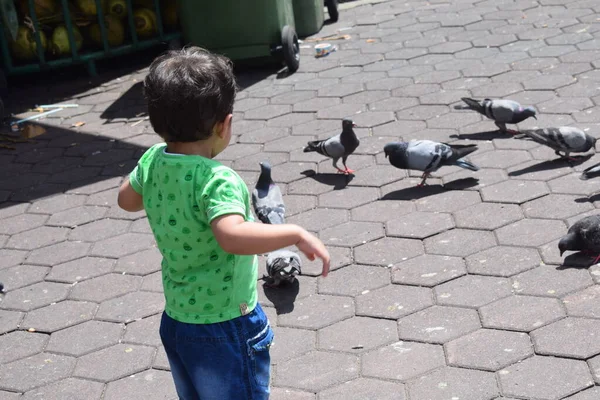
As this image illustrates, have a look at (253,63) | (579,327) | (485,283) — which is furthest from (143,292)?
(253,63)

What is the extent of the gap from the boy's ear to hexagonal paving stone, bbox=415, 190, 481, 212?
3025 mm

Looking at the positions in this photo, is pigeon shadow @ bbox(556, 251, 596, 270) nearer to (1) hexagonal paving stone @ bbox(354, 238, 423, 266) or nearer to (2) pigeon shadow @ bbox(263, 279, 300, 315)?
(1) hexagonal paving stone @ bbox(354, 238, 423, 266)

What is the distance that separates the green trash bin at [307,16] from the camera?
392 inches

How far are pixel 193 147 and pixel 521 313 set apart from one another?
7.13 feet

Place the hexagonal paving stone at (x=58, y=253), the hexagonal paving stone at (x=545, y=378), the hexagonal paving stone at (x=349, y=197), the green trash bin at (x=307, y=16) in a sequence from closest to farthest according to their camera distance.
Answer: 1. the hexagonal paving stone at (x=545, y=378)
2. the hexagonal paving stone at (x=58, y=253)
3. the hexagonal paving stone at (x=349, y=197)
4. the green trash bin at (x=307, y=16)

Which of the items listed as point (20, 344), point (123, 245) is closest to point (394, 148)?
point (123, 245)

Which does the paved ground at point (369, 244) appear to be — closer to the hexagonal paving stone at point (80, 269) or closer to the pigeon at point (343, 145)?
the hexagonal paving stone at point (80, 269)

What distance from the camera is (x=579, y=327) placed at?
12.9ft

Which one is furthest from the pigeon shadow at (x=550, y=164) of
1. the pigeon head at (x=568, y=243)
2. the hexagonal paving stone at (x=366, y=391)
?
the hexagonal paving stone at (x=366, y=391)

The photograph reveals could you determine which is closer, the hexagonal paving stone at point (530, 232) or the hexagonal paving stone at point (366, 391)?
the hexagonal paving stone at point (366, 391)

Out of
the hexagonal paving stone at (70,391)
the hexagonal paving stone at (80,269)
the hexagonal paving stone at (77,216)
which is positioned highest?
the hexagonal paving stone at (70,391)

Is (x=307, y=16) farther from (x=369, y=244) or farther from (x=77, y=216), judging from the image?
(x=369, y=244)

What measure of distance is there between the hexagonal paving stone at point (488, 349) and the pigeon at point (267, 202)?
1357 mm

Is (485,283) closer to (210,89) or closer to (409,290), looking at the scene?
(409,290)
